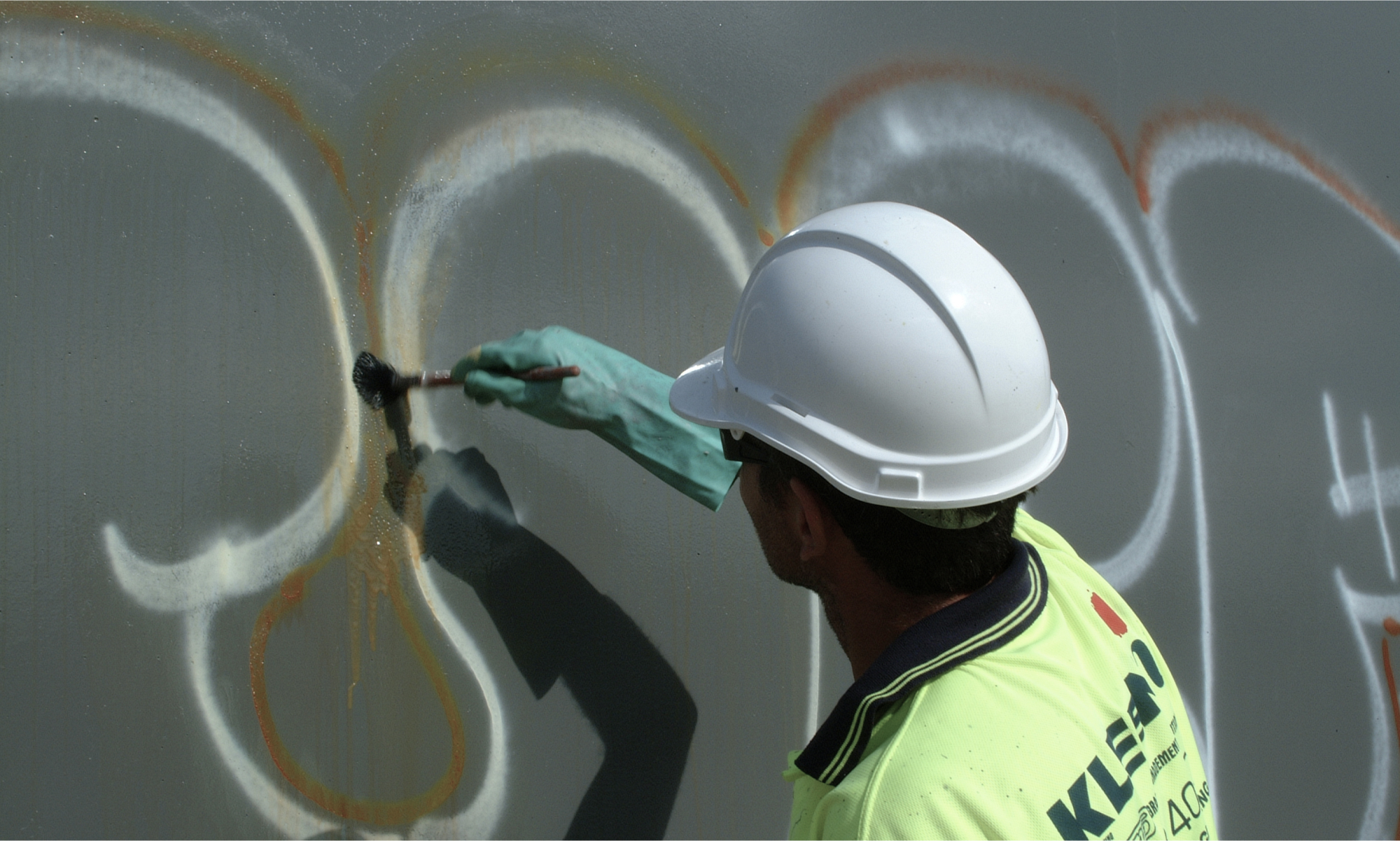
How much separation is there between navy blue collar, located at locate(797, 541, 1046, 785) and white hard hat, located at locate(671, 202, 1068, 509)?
123mm

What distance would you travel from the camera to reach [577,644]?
1.65 metres

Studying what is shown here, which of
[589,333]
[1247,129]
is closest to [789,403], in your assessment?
[589,333]

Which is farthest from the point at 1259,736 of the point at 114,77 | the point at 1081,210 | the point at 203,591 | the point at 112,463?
the point at 114,77

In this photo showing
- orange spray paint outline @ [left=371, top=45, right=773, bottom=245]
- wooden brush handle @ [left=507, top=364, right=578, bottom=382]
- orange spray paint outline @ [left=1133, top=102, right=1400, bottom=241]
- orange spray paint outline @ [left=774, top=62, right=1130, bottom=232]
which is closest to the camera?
wooden brush handle @ [left=507, top=364, right=578, bottom=382]

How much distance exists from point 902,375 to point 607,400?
596mm

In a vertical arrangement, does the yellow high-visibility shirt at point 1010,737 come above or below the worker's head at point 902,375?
below

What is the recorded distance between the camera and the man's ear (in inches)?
43.1

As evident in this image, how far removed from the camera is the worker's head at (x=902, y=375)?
1.00 m

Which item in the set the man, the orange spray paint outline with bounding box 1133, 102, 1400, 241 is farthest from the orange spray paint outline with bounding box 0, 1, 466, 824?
the orange spray paint outline with bounding box 1133, 102, 1400, 241

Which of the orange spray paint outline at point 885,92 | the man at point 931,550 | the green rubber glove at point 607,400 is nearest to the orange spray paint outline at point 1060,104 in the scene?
the orange spray paint outline at point 885,92

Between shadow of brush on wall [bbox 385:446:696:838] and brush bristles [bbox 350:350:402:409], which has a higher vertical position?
brush bristles [bbox 350:350:402:409]

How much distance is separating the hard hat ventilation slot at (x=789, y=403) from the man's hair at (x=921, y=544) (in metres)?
0.08

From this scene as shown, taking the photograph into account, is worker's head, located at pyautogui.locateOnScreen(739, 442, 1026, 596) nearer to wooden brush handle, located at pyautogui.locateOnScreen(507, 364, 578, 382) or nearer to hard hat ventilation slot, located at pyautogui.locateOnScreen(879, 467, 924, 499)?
hard hat ventilation slot, located at pyautogui.locateOnScreen(879, 467, 924, 499)

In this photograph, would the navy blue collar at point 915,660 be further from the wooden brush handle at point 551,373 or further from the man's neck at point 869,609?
the wooden brush handle at point 551,373
